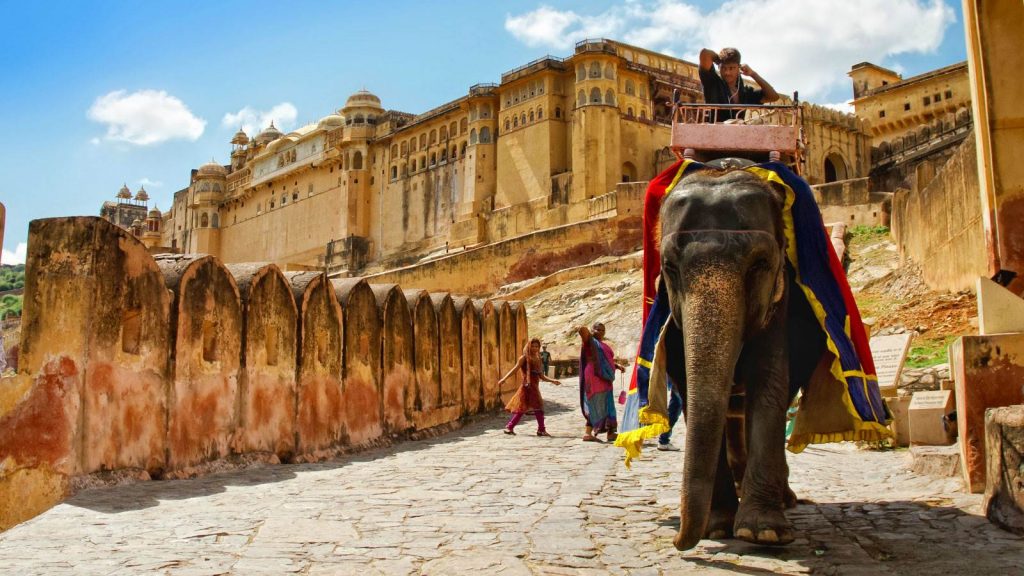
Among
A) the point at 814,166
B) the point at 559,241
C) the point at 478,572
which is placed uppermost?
the point at 814,166

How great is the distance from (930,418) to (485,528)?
396 centimetres

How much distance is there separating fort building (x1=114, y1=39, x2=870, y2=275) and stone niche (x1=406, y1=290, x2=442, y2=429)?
25.5m

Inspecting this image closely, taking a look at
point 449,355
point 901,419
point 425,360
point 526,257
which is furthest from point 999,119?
point 526,257

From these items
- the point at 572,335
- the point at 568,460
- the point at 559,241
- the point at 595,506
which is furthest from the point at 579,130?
the point at 595,506

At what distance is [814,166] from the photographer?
1563 inches

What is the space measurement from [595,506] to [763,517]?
1.51 m

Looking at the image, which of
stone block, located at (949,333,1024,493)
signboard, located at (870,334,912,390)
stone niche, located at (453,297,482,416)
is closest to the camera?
stone block, located at (949,333,1024,493)

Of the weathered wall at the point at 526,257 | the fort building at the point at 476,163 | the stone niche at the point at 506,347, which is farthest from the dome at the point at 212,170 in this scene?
the stone niche at the point at 506,347

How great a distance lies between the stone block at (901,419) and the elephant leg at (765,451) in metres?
3.92

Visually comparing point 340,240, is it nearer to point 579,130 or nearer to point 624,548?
point 579,130

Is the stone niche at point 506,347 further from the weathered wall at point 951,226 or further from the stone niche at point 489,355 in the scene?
the weathered wall at point 951,226

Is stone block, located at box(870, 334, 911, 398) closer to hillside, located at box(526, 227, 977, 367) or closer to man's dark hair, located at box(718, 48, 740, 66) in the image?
hillside, located at box(526, 227, 977, 367)

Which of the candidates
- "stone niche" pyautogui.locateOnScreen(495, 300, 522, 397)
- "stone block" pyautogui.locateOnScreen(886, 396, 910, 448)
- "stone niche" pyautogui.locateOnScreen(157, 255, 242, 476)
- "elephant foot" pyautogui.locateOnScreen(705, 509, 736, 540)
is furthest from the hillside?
"stone niche" pyautogui.locateOnScreen(157, 255, 242, 476)

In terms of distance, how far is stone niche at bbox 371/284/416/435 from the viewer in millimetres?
11516
